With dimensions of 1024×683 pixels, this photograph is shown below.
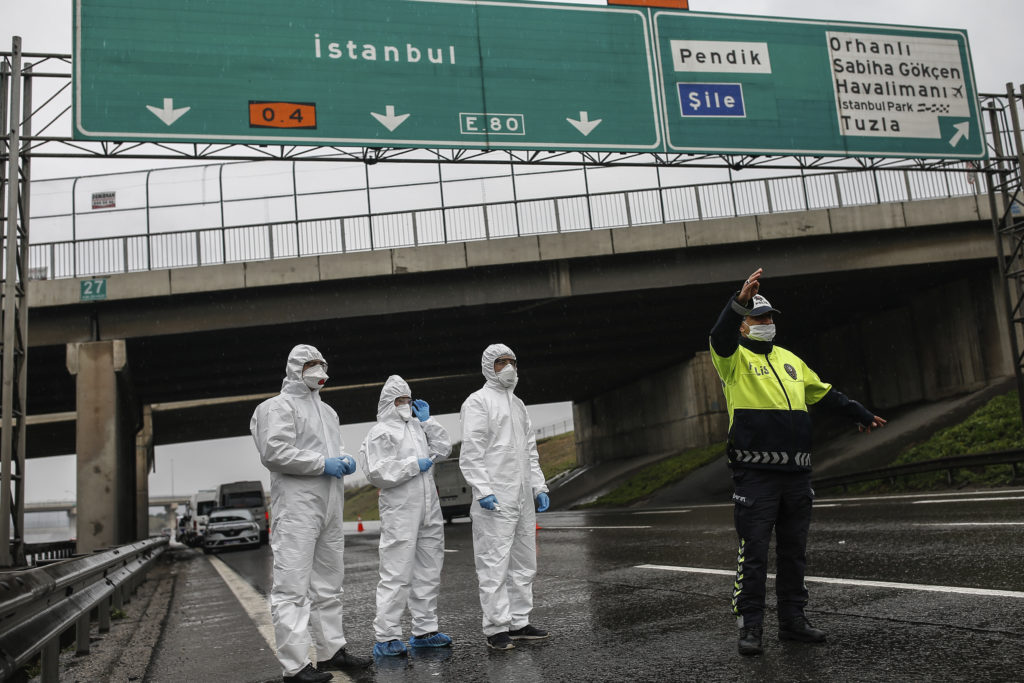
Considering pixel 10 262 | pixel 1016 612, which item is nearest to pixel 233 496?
pixel 10 262

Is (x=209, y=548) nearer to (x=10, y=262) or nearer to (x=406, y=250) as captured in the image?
(x=406, y=250)

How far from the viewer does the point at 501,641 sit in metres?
5.54

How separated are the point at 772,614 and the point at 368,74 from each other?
1094 cm

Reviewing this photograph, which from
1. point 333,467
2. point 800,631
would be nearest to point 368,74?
point 333,467

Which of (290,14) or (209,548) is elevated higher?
(290,14)

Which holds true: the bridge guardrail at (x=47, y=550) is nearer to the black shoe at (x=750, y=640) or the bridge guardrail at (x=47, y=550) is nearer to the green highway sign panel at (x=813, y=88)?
Answer: the green highway sign panel at (x=813, y=88)

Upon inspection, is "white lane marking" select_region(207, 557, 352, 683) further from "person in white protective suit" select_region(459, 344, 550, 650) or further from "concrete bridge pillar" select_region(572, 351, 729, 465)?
"concrete bridge pillar" select_region(572, 351, 729, 465)

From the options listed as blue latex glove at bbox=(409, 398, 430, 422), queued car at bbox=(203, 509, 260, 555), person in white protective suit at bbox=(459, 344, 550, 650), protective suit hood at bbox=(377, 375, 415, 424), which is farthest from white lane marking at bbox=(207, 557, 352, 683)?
queued car at bbox=(203, 509, 260, 555)

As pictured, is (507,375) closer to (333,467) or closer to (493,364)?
(493,364)

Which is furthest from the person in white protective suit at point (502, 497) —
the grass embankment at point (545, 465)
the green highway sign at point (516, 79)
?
the grass embankment at point (545, 465)

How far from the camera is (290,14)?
14.0m

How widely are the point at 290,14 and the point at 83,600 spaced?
1009 centimetres

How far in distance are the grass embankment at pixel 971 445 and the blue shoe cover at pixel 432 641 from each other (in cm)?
1373

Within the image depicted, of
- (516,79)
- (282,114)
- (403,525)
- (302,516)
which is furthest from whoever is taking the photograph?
(516,79)
